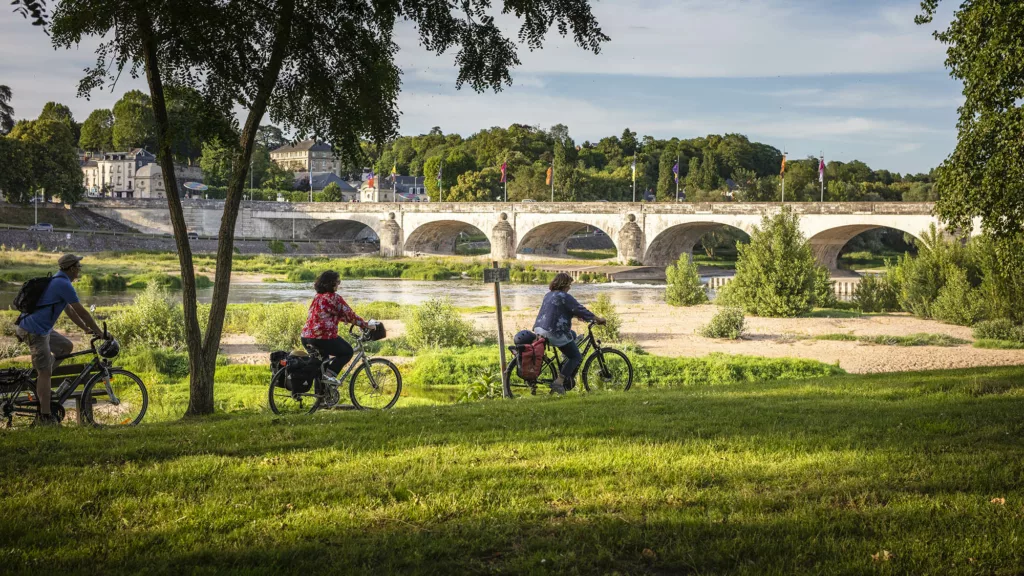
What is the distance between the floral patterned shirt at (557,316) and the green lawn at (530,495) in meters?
2.01

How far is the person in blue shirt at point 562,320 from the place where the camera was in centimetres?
865

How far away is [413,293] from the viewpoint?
3688cm

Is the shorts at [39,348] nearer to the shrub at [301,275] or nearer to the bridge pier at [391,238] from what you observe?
the shrub at [301,275]

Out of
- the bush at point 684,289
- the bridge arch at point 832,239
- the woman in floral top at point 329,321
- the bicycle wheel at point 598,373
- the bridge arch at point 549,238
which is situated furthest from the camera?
the bridge arch at point 549,238

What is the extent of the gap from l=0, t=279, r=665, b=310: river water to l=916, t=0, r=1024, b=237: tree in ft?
60.0

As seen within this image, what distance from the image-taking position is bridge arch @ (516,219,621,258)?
187ft

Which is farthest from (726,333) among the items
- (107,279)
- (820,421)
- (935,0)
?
(107,279)

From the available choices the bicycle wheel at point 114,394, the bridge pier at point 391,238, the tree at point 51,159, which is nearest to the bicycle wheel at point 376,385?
the bicycle wheel at point 114,394

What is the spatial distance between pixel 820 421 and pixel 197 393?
17.5 feet

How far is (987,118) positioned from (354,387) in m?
8.20

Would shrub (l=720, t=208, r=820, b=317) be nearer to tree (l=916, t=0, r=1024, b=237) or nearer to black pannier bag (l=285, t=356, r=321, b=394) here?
→ tree (l=916, t=0, r=1024, b=237)

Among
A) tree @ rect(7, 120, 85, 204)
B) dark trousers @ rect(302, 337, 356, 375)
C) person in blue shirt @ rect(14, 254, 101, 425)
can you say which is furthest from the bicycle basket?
tree @ rect(7, 120, 85, 204)

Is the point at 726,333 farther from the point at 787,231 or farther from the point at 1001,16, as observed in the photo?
the point at 1001,16

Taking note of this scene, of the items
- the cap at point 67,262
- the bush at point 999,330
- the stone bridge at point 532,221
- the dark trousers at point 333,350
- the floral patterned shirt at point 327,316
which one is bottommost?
the bush at point 999,330
